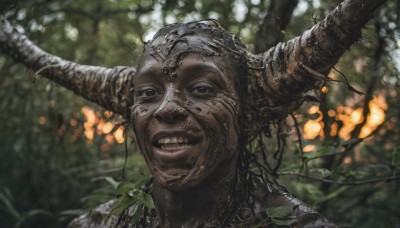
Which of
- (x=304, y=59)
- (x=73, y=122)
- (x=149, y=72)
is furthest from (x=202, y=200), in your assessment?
(x=73, y=122)

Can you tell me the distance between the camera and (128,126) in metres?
2.52

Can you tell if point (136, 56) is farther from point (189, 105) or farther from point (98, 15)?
point (98, 15)

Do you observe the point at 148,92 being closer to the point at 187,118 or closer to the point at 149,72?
the point at 149,72

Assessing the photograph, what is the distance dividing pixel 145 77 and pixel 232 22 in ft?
4.64

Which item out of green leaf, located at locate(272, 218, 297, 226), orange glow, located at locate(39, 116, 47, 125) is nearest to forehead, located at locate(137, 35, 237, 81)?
green leaf, located at locate(272, 218, 297, 226)

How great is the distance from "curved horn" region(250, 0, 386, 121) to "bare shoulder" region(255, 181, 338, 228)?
0.33 metres

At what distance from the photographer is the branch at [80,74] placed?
2.37 m

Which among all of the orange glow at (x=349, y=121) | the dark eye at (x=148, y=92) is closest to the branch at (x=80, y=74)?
the dark eye at (x=148, y=92)

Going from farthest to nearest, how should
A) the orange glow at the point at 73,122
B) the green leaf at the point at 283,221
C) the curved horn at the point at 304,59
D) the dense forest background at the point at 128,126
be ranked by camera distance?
the orange glow at the point at 73,122 < the dense forest background at the point at 128,126 < the green leaf at the point at 283,221 < the curved horn at the point at 304,59

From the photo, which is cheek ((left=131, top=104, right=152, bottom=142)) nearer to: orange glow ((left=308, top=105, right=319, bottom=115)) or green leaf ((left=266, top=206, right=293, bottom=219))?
green leaf ((left=266, top=206, right=293, bottom=219))

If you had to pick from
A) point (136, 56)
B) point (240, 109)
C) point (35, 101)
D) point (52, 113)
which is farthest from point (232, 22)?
point (35, 101)

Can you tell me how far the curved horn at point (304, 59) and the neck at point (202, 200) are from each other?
0.35m

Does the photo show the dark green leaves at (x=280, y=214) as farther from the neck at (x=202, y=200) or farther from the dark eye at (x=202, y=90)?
the dark eye at (x=202, y=90)

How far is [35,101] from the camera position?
13.8 feet
